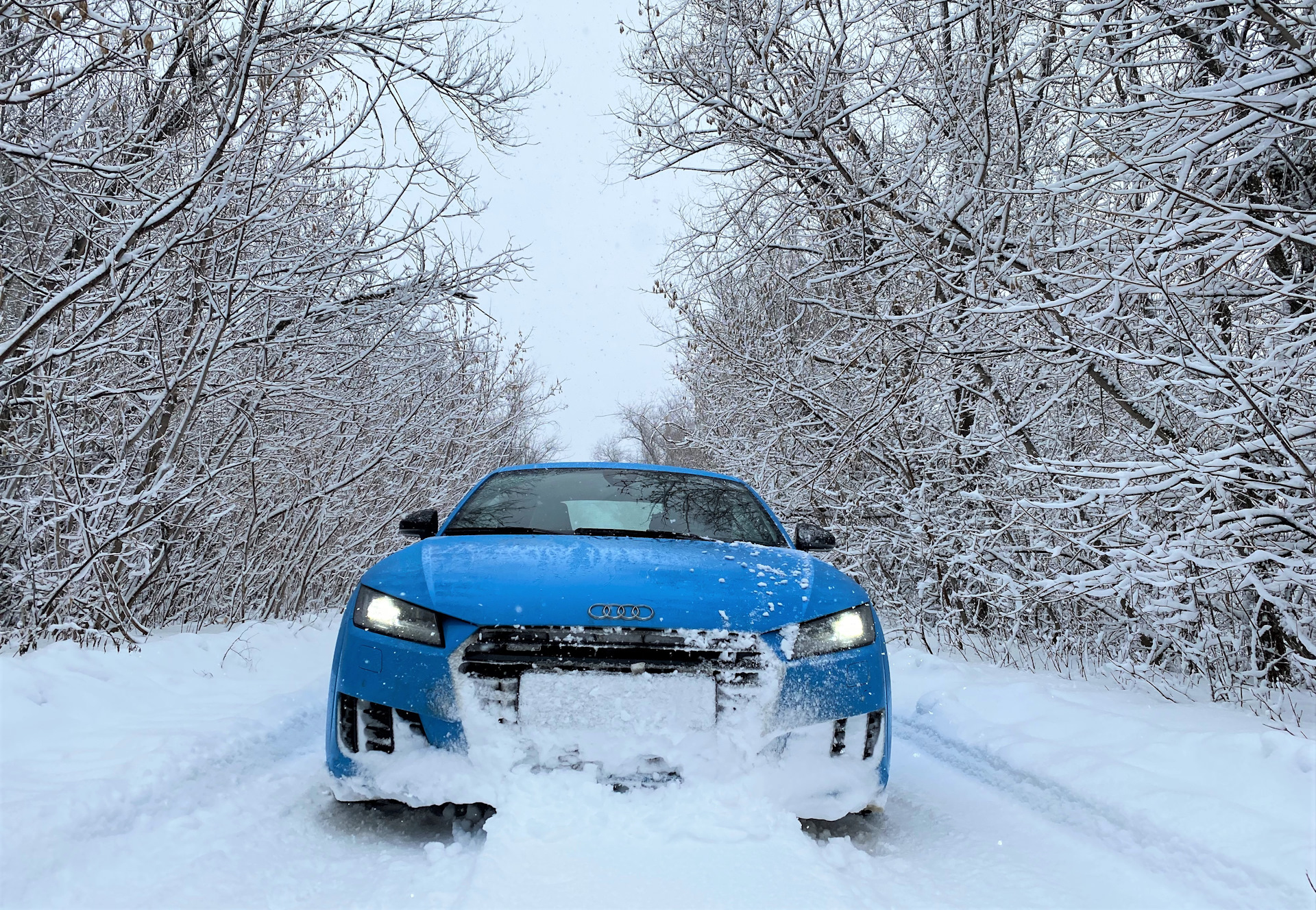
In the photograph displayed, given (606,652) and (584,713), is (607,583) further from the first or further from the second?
(584,713)

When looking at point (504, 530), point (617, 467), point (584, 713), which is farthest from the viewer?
point (617, 467)

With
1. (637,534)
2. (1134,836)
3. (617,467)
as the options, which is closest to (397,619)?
(637,534)

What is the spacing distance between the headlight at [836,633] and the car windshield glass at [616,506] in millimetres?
930

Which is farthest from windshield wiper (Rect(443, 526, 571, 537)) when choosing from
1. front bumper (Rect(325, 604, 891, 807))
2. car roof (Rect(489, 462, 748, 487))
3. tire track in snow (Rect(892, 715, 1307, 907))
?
tire track in snow (Rect(892, 715, 1307, 907))

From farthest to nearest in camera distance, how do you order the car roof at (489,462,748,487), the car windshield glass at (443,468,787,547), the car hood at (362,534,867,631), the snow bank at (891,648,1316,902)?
the car roof at (489,462,748,487)
the car windshield glass at (443,468,787,547)
the car hood at (362,534,867,631)
the snow bank at (891,648,1316,902)

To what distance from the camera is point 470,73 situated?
8.16 metres

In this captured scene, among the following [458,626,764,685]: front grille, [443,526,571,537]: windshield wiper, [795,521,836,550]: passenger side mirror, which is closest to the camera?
[458,626,764,685]: front grille

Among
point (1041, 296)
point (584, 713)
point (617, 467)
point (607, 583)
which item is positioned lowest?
point (584, 713)

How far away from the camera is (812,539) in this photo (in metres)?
4.05

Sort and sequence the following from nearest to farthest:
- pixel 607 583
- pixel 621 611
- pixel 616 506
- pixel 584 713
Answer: pixel 584 713 → pixel 621 611 → pixel 607 583 → pixel 616 506

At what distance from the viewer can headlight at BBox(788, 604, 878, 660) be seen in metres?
2.71

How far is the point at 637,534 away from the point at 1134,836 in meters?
2.11

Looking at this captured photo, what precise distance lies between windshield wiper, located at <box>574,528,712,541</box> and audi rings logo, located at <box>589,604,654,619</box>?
1.05 metres

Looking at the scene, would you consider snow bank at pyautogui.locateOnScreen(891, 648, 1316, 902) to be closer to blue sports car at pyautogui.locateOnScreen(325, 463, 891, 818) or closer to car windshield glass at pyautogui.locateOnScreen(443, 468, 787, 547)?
blue sports car at pyautogui.locateOnScreen(325, 463, 891, 818)
